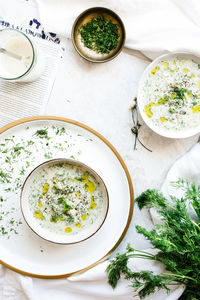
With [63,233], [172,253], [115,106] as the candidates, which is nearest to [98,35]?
[115,106]

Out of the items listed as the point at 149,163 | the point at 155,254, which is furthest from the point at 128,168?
the point at 155,254

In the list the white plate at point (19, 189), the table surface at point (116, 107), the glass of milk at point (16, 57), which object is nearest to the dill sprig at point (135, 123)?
the table surface at point (116, 107)

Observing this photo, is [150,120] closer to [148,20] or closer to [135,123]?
[135,123]

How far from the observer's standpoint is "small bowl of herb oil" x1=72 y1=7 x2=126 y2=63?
6.65ft

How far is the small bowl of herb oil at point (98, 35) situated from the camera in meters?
2.03

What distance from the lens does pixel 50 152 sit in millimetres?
1971

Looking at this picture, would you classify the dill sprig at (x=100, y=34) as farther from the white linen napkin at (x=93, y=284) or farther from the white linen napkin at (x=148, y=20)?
the white linen napkin at (x=93, y=284)

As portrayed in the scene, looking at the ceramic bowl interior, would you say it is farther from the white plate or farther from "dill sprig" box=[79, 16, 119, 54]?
"dill sprig" box=[79, 16, 119, 54]

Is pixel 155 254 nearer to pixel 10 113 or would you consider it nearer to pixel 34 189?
pixel 34 189

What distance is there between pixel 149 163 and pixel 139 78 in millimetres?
498

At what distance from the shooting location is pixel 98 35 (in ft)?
6.69

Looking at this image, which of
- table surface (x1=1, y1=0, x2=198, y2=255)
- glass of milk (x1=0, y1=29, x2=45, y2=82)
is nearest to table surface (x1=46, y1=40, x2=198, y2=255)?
table surface (x1=1, y1=0, x2=198, y2=255)

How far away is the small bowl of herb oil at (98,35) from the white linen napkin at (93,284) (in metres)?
0.74

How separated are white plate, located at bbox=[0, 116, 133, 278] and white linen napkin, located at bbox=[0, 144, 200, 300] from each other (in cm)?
6
